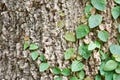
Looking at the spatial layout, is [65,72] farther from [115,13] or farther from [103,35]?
[115,13]

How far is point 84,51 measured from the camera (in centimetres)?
177

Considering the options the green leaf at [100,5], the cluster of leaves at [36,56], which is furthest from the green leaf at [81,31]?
the cluster of leaves at [36,56]

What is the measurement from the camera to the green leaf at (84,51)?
1.76 meters

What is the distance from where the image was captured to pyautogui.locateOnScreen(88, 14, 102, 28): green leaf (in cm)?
174

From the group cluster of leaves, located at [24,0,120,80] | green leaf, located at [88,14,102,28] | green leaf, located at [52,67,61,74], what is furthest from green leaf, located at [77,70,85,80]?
green leaf, located at [88,14,102,28]

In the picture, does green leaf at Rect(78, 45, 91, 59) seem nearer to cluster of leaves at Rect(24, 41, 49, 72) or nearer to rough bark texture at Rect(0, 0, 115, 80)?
rough bark texture at Rect(0, 0, 115, 80)

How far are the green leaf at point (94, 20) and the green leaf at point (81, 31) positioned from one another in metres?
0.03

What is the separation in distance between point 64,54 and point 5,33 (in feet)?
1.16

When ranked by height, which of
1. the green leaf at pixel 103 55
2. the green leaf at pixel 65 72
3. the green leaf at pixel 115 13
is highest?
the green leaf at pixel 115 13

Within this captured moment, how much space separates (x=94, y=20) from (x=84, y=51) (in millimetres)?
168

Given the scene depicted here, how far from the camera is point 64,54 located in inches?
70.6

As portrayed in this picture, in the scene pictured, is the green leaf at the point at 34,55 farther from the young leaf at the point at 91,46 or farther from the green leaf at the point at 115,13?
the green leaf at the point at 115,13

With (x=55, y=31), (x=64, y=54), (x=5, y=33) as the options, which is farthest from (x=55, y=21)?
(x=5, y=33)

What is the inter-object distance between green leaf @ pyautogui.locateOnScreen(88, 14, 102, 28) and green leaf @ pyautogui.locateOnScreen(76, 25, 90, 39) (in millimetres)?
34
